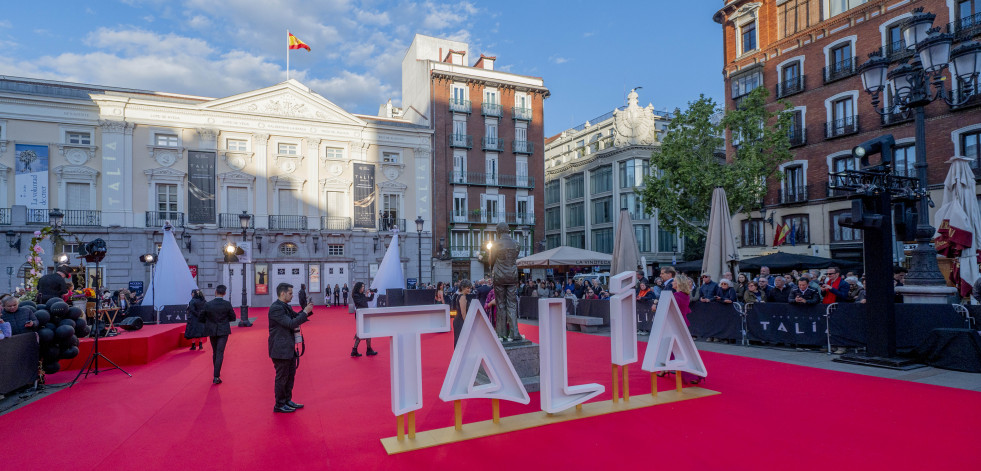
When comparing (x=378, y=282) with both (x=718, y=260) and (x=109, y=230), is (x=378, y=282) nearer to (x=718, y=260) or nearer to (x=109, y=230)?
(x=718, y=260)

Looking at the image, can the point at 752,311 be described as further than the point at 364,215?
No

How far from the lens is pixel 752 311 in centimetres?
1145

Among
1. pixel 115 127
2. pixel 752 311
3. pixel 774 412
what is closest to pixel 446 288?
pixel 752 311

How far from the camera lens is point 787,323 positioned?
10781 millimetres

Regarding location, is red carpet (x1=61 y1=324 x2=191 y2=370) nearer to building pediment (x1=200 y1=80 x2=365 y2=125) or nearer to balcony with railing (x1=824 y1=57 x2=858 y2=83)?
building pediment (x1=200 y1=80 x2=365 y2=125)

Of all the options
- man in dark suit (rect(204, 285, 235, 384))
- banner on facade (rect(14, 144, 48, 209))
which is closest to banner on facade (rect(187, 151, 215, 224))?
banner on facade (rect(14, 144, 48, 209))

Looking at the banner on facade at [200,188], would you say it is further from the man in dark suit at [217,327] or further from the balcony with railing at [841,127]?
the balcony with railing at [841,127]

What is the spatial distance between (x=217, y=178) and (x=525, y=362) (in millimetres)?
28335

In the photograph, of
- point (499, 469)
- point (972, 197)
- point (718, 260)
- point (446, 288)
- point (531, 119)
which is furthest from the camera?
point (531, 119)

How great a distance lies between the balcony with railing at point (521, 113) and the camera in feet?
128

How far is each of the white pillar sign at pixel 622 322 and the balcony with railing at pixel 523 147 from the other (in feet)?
107

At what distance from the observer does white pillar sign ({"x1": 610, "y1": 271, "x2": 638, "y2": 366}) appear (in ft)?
22.1

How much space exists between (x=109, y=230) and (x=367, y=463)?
29.9 m

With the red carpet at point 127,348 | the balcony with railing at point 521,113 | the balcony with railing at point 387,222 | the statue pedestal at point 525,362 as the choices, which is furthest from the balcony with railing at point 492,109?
the statue pedestal at point 525,362
